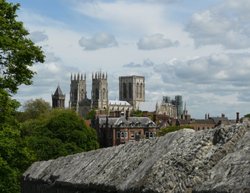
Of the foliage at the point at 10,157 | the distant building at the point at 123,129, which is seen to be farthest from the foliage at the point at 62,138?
the distant building at the point at 123,129

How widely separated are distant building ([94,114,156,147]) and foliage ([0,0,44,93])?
4287 inches

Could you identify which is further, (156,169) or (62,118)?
(62,118)

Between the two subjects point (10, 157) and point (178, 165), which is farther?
point (10, 157)

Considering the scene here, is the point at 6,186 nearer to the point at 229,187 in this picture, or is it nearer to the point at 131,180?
the point at 131,180

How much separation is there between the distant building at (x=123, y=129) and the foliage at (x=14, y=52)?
108900 millimetres

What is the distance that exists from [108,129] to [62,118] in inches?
2307

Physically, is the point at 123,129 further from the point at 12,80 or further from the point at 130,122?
the point at 12,80

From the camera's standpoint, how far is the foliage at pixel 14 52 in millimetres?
24828

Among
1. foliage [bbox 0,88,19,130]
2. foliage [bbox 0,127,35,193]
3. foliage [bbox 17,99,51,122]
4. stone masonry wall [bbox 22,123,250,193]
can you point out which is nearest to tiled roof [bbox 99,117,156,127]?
foliage [bbox 17,99,51,122]

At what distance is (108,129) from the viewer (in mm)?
136750

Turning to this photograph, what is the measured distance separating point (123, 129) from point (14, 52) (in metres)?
112

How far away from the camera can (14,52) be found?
82.1 feet

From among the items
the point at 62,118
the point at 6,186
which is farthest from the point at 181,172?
the point at 62,118

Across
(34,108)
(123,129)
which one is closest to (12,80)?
(34,108)
